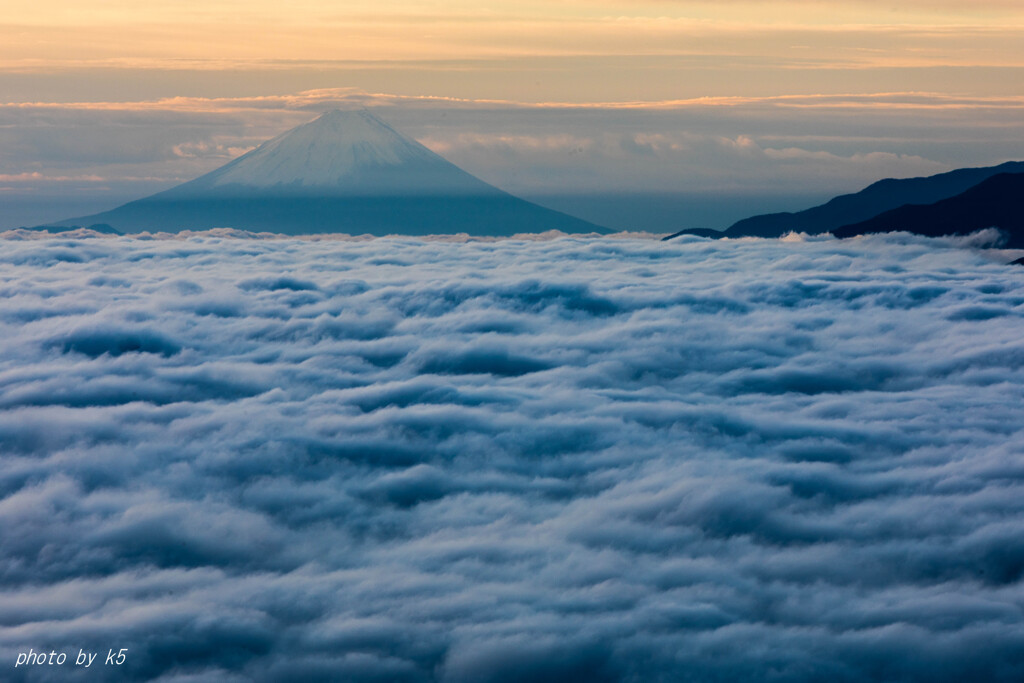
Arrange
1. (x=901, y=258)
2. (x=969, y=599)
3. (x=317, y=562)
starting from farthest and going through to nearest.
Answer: (x=901, y=258)
(x=317, y=562)
(x=969, y=599)

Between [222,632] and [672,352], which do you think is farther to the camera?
[672,352]

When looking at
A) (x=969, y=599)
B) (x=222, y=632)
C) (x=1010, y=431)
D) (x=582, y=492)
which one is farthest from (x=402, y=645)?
(x=1010, y=431)

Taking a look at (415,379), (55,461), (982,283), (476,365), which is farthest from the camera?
(982,283)

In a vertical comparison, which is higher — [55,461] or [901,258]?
[901,258]

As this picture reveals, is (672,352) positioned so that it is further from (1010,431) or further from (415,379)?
(1010,431)

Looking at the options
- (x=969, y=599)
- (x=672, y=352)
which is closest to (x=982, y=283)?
(x=672, y=352)

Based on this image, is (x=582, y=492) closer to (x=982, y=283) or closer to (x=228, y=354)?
(x=228, y=354)
